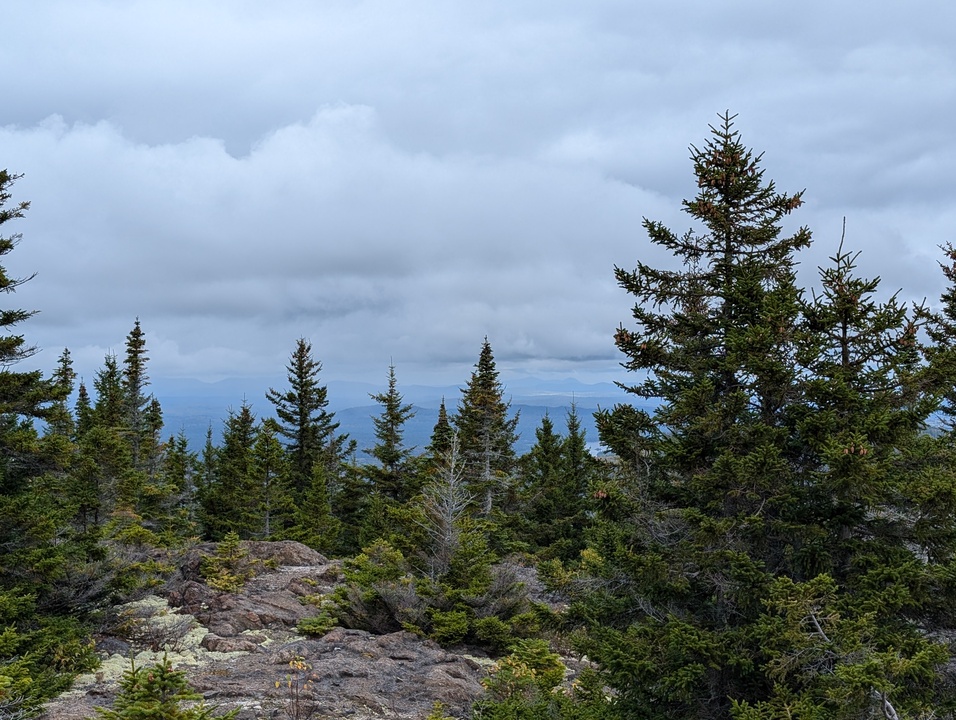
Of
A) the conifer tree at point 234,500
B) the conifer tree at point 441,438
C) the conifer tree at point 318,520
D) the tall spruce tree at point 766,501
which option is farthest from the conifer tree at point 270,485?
the tall spruce tree at point 766,501

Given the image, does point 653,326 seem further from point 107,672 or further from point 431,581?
point 107,672

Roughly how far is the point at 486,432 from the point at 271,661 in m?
24.8

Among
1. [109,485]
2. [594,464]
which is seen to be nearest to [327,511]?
[109,485]

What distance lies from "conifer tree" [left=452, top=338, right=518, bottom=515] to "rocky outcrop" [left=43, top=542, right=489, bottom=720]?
56.9 feet

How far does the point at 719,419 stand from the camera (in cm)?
944

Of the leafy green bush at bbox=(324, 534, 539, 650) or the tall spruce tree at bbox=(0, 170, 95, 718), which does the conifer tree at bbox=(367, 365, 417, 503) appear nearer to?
the leafy green bush at bbox=(324, 534, 539, 650)

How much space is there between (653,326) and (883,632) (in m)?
5.96

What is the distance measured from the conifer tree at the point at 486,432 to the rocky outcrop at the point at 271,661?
1735cm

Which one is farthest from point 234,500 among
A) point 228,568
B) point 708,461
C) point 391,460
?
point 708,461

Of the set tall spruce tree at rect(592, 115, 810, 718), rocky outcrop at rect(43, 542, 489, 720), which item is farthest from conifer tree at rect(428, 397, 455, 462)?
tall spruce tree at rect(592, 115, 810, 718)

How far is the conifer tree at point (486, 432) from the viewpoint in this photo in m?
35.6

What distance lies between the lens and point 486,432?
36500mm

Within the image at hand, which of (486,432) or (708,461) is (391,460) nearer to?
(486,432)

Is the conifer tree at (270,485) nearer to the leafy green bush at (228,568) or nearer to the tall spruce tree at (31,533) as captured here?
the leafy green bush at (228,568)
